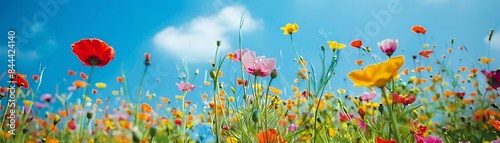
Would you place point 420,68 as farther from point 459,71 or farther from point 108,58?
point 108,58

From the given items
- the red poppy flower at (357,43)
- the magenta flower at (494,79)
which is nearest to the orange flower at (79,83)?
the red poppy flower at (357,43)

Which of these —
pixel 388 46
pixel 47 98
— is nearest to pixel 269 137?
pixel 388 46

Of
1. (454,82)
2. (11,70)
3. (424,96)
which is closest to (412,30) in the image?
(454,82)

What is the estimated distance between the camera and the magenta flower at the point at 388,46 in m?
1.09

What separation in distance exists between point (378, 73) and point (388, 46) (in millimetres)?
608

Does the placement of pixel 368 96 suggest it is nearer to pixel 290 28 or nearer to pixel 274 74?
pixel 290 28

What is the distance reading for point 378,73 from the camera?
0.53 m

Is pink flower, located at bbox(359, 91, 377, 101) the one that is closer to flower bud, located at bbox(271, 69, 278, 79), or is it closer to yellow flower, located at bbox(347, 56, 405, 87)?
flower bud, located at bbox(271, 69, 278, 79)

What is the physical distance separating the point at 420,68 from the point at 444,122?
351mm

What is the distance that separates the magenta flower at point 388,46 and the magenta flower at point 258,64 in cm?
38

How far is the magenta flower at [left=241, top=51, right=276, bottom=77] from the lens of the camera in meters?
0.88

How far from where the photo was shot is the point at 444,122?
92.0 inches

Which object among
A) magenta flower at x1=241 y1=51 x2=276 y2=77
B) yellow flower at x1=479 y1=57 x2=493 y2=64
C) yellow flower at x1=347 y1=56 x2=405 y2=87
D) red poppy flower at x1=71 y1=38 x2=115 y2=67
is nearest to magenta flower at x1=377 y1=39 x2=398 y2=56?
magenta flower at x1=241 y1=51 x2=276 y2=77

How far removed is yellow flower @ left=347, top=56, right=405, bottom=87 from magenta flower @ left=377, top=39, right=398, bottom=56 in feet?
1.90
